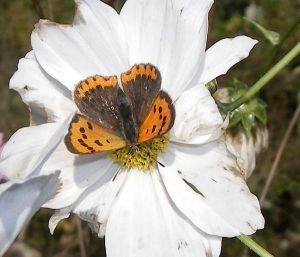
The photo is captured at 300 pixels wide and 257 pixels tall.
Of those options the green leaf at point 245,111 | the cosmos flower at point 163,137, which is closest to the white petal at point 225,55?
the cosmos flower at point 163,137

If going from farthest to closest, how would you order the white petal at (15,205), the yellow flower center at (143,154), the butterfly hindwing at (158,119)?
the yellow flower center at (143,154)
the butterfly hindwing at (158,119)
the white petal at (15,205)

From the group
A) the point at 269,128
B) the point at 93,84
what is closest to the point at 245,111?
the point at 93,84

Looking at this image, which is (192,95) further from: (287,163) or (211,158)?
(287,163)

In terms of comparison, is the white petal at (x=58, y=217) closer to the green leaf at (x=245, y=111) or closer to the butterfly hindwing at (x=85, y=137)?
the butterfly hindwing at (x=85, y=137)

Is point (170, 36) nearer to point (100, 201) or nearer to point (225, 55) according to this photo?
point (225, 55)

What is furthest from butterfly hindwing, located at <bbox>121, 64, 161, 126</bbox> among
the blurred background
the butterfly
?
the blurred background

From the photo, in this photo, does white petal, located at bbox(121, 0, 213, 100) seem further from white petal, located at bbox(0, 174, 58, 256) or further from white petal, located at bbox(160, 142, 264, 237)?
white petal, located at bbox(0, 174, 58, 256)
